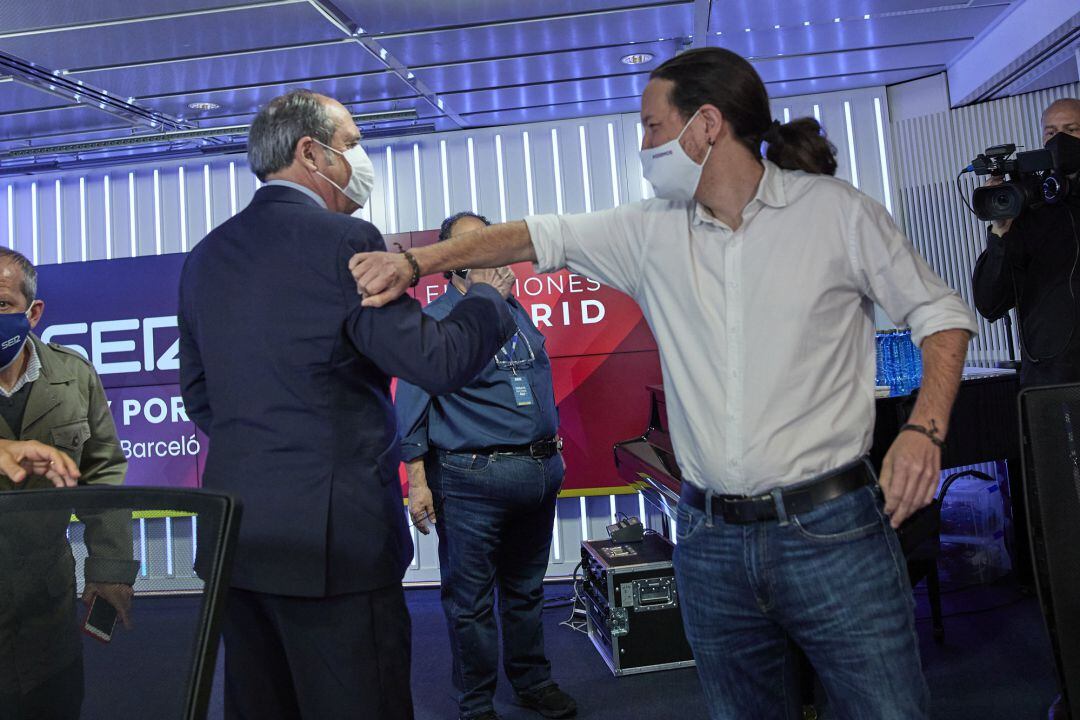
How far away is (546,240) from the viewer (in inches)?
69.9

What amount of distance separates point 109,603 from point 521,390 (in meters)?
2.10

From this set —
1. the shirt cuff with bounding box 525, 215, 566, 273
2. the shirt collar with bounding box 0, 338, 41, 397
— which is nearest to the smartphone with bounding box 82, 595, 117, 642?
the shirt cuff with bounding box 525, 215, 566, 273

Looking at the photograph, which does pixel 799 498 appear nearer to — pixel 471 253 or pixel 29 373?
pixel 471 253

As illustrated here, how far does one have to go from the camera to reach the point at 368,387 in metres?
1.81

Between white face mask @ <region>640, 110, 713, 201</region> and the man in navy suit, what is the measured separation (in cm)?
46

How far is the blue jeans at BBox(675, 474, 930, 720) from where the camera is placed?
4.92ft

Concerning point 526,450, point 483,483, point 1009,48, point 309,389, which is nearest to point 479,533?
point 483,483

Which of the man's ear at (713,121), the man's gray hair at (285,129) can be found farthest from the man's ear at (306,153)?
the man's ear at (713,121)

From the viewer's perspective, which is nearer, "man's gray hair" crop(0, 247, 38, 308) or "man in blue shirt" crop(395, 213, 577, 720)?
"man's gray hair" crop(0, 247, 38, 308)

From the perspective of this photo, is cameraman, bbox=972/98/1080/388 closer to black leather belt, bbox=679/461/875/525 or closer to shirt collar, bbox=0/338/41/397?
black leather belt, bbox=679/461/875/525

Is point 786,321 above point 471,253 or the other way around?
the other way around

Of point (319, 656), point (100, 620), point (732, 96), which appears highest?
point (732, 96)

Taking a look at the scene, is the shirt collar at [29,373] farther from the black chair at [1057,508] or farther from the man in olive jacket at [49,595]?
the black chair at [1057,508]

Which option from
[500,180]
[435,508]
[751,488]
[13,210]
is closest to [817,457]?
[751,488]
